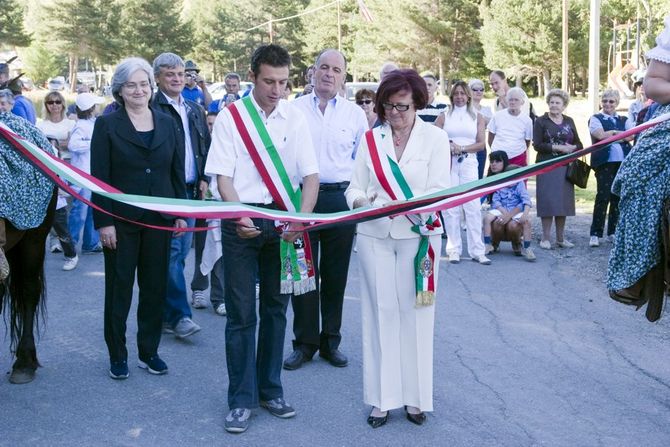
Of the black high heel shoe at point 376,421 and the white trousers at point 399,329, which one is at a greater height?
the white trousers at point 399,329

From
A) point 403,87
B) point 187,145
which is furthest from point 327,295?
point 403,87

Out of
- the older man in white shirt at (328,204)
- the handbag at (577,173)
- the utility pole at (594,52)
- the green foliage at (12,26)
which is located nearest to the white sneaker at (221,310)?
the older man in white shirt at (328,204)

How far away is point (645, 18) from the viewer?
49250mm

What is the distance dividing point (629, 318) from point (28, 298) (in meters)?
4.93

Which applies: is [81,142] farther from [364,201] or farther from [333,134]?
[364,201]

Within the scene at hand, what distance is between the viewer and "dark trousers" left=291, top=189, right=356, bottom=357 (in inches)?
246

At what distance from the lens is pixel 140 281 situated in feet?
19.5

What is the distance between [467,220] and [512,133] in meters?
1.70

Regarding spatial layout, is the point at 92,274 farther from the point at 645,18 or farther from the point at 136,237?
the point at 645,18

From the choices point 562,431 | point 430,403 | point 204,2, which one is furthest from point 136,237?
point 204,2

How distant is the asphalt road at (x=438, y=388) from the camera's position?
486cm

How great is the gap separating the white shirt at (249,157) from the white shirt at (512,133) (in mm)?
6236

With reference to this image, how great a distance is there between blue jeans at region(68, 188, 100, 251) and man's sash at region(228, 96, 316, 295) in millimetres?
6146

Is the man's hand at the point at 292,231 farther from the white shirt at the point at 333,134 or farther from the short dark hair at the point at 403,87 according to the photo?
the white shirt at the point at 333,134
